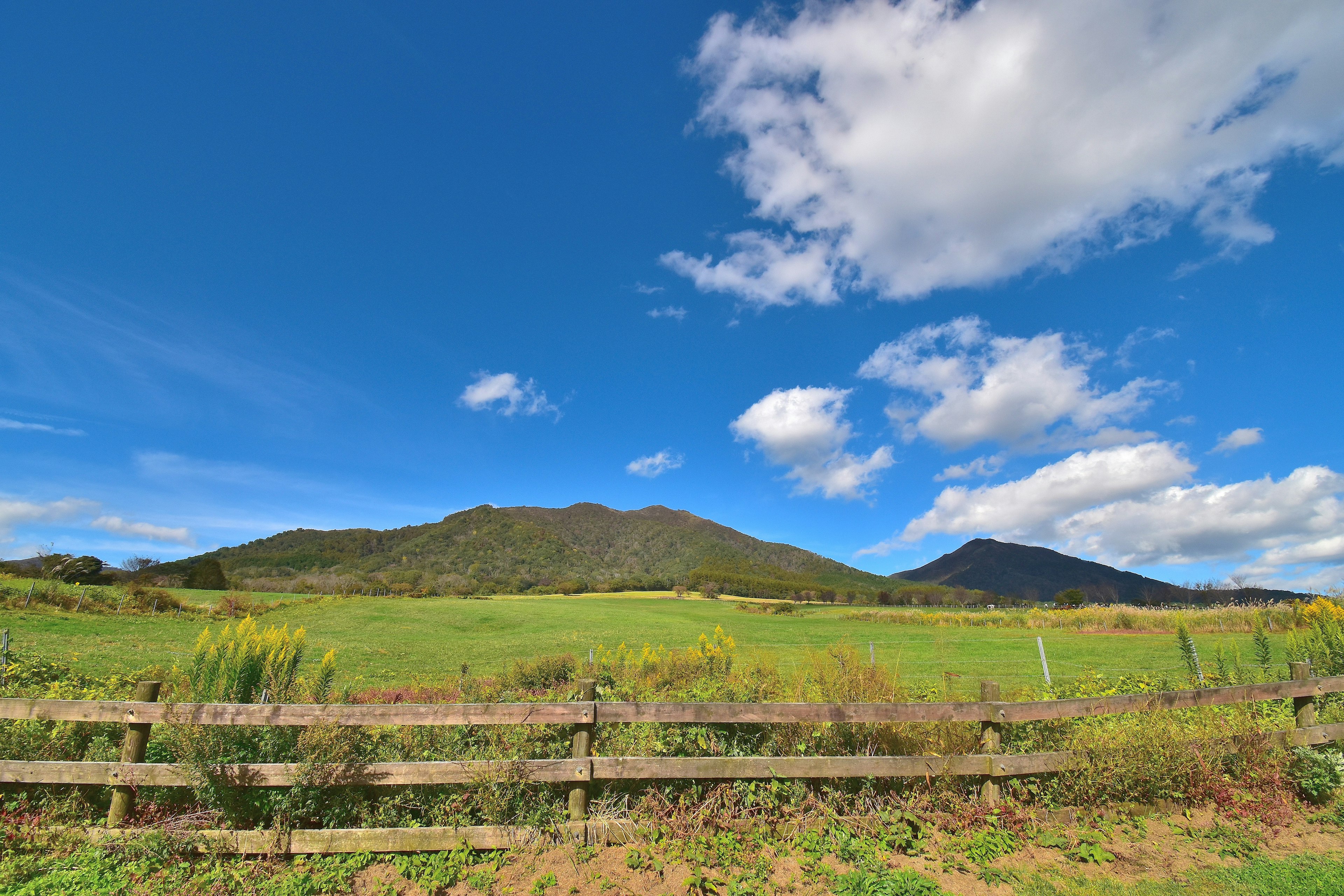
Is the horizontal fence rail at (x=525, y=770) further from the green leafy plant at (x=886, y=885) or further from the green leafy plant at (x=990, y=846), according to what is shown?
the green leafy plant at (x=886, y=885)

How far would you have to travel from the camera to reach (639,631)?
126ft

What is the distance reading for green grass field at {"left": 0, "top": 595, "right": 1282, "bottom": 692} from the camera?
55.7 feet

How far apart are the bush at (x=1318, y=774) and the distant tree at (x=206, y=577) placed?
7620cm

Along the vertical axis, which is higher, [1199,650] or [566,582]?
[566,582]

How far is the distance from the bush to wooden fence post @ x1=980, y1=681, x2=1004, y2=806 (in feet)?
10.0

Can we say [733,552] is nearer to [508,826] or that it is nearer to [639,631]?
[639,631]

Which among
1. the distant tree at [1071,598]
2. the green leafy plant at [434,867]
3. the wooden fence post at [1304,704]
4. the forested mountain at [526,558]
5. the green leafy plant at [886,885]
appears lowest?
the green leafy plant at [886,885]

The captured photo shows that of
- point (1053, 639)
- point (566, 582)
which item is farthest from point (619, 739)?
point (566, 582)

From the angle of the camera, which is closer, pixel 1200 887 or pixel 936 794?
pixel 1200 887

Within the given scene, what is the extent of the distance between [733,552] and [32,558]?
449 feet

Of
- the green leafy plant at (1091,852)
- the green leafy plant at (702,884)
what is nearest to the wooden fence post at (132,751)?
the green leafy plant at (702,884)

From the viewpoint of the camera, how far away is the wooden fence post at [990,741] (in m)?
5.37

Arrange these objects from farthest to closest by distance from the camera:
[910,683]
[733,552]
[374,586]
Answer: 1. [733,552]
2. [374,586]
3. [910,683]

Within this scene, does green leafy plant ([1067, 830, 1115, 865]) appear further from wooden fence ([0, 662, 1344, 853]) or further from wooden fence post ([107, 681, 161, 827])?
wooden fence post ([107, 681, 161, 827])
